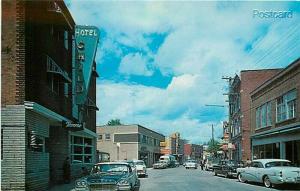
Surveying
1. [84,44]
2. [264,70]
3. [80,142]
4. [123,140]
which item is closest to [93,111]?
[80,142]

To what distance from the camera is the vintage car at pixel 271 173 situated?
80.4 ft

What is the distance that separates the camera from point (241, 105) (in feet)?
204

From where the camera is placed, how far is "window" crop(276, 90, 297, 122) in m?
36.7

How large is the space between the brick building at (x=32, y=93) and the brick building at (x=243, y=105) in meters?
34.0

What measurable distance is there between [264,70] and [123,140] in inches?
1324

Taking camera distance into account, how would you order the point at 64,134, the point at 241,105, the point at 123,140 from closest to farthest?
the point at 64,134, the point at 241,105, the point at 123,140

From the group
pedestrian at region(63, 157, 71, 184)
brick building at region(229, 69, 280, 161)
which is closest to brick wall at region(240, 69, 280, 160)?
brick building at region(229, 69, 280, 161)

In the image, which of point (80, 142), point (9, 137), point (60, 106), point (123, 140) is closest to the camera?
point (9, 137)

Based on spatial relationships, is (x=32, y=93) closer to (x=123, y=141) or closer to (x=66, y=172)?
(x=66, y=172)

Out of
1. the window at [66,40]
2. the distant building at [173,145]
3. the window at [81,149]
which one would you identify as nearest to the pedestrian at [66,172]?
the window at [81,149]

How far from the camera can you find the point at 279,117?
41.1m

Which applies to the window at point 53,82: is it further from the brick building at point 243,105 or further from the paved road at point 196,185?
the brick building at point 243,105

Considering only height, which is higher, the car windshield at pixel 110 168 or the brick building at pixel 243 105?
the brick building at pixel 243 105

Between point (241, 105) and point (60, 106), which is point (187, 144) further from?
point (60, 106)
